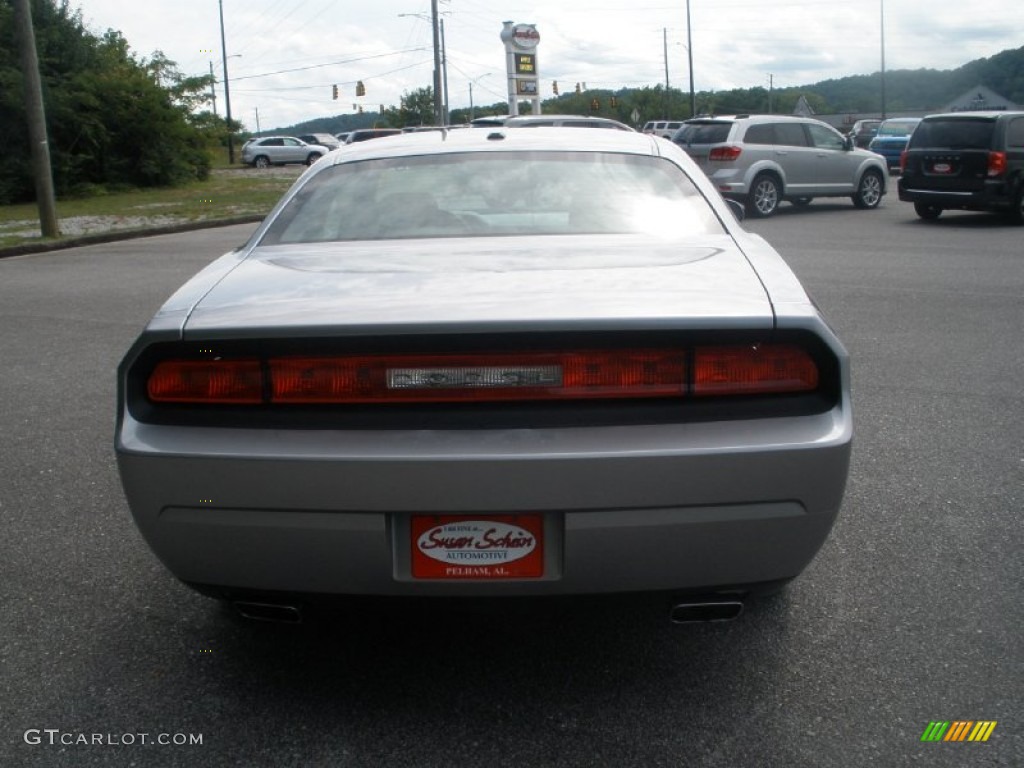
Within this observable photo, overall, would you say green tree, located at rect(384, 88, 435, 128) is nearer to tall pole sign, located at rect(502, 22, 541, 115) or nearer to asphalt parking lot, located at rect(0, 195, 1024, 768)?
tall pole sign, located at rect(502, 22, 541, 115)

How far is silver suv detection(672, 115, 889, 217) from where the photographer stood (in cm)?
1839

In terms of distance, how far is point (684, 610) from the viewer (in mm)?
2734

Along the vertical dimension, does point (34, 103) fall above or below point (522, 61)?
below

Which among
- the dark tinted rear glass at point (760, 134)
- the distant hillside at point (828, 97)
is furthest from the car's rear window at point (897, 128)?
the distant hillside at point (828, 97)

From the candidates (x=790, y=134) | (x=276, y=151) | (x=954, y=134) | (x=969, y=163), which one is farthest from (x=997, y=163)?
(x=276, y=151)

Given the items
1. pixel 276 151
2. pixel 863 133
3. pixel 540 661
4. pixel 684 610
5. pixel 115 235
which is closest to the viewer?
pixel 684 610

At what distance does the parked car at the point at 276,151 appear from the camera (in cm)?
5253

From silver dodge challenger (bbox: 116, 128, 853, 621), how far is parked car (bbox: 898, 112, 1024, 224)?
1473cm

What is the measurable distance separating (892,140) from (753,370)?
31550mm

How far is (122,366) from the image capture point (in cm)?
275

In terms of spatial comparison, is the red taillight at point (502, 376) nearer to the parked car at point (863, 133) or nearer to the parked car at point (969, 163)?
the parked car at point (969, 163)

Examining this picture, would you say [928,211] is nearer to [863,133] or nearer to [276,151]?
[863,133]

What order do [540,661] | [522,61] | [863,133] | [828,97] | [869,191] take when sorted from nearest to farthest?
1. [540,661]
2. [869,191]
3. [863,133]
4. [522,61]
5. [828,97]

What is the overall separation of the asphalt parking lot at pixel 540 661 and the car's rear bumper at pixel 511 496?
17cm
